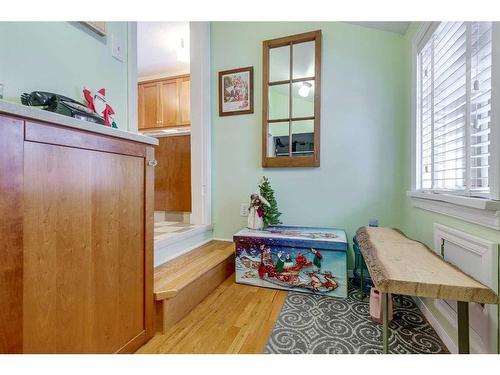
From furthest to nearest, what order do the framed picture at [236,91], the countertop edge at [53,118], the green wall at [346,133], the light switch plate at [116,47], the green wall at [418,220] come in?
1. the framed picture at [236,91]
2. the green wall at [346,133]
3. the light switch plate at [116,47]
4. the green wall at [418,220]
5. the countertop edge at [53,118]

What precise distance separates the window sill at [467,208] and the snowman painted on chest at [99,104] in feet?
5.25

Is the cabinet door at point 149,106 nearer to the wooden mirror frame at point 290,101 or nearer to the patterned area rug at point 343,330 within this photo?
the wooden mirror frame at point 290,101

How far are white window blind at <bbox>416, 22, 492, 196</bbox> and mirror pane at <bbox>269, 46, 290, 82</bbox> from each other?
1001mm

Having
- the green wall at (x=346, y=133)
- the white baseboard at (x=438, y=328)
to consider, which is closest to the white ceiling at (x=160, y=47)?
the green wall at (x=346, y=133)

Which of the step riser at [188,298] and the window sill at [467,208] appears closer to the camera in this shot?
the window sill at [467,208]

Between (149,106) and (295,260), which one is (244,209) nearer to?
(295,260)

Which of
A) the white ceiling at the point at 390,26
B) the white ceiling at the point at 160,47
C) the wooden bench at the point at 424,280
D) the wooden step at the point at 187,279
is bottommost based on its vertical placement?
the wooden step at the point at 187,279

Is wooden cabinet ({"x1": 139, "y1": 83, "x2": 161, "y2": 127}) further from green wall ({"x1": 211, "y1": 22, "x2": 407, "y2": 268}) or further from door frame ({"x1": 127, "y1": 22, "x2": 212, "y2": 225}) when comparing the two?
green wall ({"x1": 211, "y1": 22, "x2": 407, "y2": 268})

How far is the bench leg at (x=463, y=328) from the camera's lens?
79 cm

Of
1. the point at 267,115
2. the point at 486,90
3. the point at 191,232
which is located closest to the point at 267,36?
the point at 267,115

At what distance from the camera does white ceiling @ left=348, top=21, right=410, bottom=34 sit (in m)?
1.75

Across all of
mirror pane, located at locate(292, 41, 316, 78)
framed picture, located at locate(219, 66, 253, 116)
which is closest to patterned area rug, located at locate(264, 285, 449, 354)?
framed picture, located at locate(219, 66, 253, 116)

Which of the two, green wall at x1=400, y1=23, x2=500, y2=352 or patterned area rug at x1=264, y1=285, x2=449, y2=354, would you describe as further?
patterned area rug at x1=264, y1=285, x2=449, y2=354
